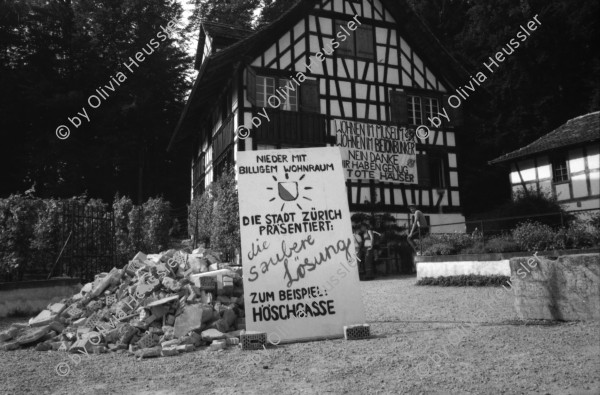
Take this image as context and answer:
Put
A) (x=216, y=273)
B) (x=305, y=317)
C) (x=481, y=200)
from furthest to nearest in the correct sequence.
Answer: (x=481, y=200), (x=216, y=273), (x=305, y=317)

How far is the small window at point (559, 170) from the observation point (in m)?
19.8

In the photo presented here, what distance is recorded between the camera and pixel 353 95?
772 inches

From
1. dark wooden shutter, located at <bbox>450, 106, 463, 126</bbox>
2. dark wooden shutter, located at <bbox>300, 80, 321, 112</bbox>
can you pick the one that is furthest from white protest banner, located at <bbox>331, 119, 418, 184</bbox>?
dark wooden shutter, located at <bbox>450, 106, 463, 126</bbox>

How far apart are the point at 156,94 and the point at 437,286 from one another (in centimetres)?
2421

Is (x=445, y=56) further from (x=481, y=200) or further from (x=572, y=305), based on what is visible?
(x=572, y=305)

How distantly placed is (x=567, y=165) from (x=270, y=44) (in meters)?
12.5

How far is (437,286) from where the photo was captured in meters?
11.8

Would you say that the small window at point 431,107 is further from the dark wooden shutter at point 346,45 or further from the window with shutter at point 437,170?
the dark wooden shutter at point 346,45

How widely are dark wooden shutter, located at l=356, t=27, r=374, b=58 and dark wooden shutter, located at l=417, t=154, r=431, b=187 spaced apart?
15.5ft

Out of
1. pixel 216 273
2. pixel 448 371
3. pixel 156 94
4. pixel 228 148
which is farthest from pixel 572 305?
pixel 156 94

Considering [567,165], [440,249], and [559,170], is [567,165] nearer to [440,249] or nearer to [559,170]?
[559,170]

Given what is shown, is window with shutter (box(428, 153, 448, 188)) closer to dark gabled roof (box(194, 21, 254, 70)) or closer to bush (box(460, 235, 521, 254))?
bush (box(460, 235, 521, 254))

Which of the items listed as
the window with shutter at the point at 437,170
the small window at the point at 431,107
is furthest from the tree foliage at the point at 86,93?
the window with shutter at the point at 437,170

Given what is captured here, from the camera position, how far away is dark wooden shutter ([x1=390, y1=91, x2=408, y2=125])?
20062 millimetres
